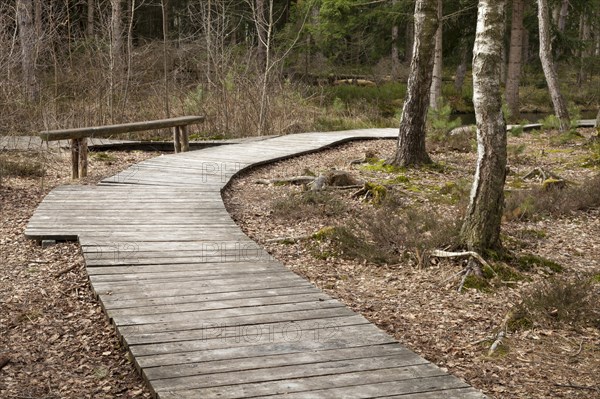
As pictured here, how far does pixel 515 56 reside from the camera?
2203cm

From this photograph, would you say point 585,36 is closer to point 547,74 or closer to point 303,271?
point 547,74

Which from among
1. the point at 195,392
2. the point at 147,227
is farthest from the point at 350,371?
the point at 147,227

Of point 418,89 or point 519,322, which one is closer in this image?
point 519,322

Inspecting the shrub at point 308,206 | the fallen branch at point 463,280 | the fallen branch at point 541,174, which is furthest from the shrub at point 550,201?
the fallen branch at point 463,280

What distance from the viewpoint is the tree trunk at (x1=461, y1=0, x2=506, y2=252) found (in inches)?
261

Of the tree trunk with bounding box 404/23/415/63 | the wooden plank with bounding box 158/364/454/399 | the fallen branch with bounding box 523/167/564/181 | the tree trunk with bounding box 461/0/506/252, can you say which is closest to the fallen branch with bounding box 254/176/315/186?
the fallen branch with bounding box 523/167/564/181

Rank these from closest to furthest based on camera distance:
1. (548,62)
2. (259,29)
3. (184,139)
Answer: (184,139) → (548,62) → (259,29)

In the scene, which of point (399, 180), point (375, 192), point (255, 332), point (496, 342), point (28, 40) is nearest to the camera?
point (255, 332)

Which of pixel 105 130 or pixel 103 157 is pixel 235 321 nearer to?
pixel 105 130

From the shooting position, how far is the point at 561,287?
5.68 metres

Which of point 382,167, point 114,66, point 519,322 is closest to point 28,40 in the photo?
point 114,66

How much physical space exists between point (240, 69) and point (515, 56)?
8.63 metres

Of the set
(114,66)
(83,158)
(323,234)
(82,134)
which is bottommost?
(323,234)

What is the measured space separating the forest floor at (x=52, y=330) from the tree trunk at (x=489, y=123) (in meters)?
3.47
